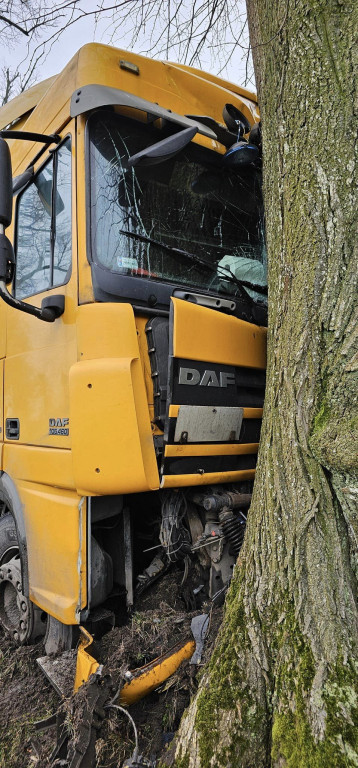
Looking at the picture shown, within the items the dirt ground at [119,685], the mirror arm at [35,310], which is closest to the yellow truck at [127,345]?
the mirror arm at [35,310]

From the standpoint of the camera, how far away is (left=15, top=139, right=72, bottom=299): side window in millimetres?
2682

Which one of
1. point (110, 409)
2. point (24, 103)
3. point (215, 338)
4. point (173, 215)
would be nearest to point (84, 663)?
point (110, 409)

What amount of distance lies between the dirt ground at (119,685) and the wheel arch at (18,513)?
394 millimetres

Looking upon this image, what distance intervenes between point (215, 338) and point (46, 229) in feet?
3.64

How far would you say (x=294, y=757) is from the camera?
160 cm

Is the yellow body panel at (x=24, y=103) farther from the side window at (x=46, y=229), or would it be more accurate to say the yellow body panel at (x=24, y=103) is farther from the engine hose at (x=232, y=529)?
the engine hose at (x=232, y=529)

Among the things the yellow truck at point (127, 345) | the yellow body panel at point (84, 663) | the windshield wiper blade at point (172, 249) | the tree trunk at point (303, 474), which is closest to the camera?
the tree trunk at point (303, 474)

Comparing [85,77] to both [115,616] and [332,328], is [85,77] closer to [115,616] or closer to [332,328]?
[332,328]

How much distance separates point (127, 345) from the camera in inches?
92.2

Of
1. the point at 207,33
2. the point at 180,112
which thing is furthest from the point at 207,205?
the point at 207,33

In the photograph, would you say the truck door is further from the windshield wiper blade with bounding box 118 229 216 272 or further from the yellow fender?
the yellow fender

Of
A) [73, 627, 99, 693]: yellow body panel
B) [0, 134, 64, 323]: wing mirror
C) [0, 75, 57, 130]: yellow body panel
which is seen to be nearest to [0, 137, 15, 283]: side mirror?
[0, 134, 64, 323]: wing mirror

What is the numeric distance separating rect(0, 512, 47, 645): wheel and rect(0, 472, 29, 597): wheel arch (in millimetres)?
115

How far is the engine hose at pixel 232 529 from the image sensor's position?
246 centimetres
